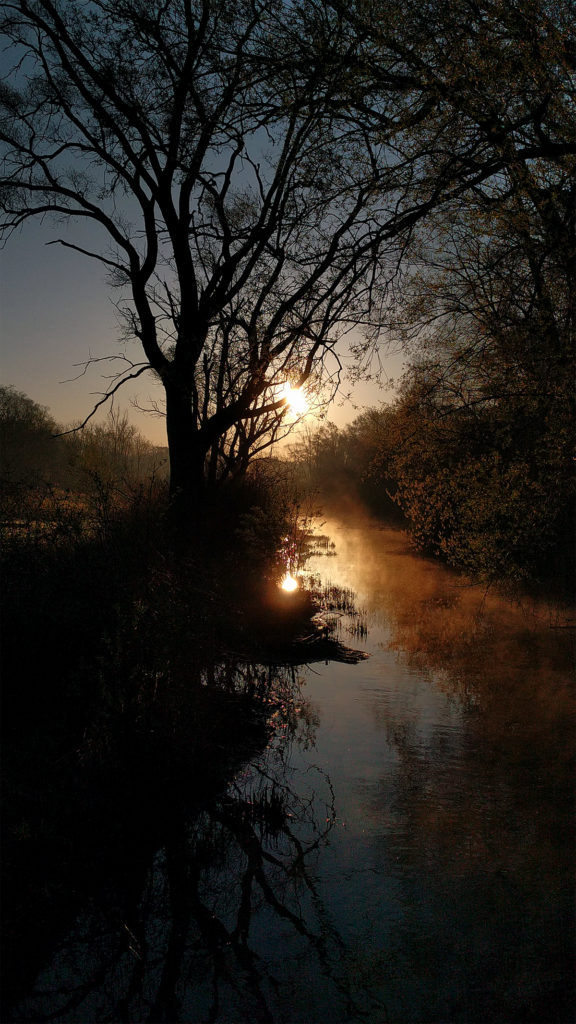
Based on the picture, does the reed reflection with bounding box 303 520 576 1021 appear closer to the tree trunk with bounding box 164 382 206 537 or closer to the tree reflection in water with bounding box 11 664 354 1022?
the tree reflection in water with bounding box 11 664 354 1022

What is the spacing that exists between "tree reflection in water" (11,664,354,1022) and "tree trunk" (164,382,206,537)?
768cm

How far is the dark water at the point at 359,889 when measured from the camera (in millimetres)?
3572

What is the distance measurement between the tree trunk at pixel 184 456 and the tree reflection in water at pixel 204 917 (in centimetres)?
768

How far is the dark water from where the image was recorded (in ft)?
11.7

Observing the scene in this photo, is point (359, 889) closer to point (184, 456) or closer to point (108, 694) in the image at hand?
point (108, 694)

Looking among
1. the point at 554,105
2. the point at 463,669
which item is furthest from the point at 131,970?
the point at 554,105

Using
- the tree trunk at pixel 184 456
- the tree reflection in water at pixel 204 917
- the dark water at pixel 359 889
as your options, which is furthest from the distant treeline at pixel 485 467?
the tree reflection in water at pixel 204 917

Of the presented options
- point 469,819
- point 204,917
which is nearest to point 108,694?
point 204,917

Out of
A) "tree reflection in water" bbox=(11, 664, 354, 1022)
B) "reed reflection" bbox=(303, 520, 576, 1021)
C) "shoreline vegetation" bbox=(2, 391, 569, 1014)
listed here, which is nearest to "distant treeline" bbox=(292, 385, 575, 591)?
"reed reflection" bbox=(303, 520, 576, 1021)

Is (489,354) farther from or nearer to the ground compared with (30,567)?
farther from the ground

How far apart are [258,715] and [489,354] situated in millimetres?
6136

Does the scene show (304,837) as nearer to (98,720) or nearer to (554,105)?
(98,720)

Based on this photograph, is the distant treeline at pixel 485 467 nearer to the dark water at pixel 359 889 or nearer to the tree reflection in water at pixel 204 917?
the dark water at pixel 359 889

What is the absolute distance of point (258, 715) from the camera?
25.8 feet
